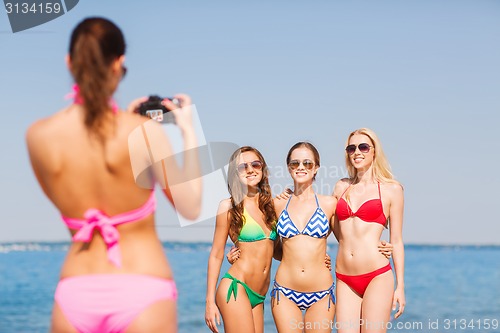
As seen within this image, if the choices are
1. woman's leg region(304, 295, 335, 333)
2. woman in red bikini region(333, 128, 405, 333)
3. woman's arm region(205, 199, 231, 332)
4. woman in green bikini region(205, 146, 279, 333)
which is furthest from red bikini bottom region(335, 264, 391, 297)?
woman's arm region(205, 199, 231, 332)

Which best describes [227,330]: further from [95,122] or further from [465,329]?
[465,329]

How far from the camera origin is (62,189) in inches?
114

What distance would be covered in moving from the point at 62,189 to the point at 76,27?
0.69m

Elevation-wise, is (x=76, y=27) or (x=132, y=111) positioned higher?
(x=76, y=27)

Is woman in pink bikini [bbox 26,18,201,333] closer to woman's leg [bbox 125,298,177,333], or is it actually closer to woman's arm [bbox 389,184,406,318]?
woman's leg [bbox 125,298,177,333]

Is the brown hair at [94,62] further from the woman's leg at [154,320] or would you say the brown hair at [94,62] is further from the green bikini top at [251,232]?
the green bikini top at [251,232]

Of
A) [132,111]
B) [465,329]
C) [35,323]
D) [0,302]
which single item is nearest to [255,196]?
[132,111]

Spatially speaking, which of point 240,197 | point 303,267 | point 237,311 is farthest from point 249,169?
point 237,311

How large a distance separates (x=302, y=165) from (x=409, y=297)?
2294cm

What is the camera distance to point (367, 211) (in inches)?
250

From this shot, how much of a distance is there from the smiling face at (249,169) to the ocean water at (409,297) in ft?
36.3

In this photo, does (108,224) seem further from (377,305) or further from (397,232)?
(397,232)

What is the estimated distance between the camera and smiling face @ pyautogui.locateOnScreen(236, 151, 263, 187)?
6473mm

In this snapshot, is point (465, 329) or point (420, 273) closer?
point (465, 329)
